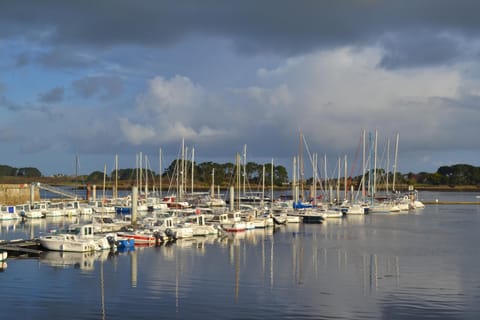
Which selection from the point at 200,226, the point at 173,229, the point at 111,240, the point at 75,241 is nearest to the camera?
the point at 75,241

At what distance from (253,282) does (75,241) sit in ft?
57.6

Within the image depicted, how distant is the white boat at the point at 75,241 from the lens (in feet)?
171

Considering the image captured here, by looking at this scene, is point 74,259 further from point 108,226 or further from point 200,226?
point 200,226

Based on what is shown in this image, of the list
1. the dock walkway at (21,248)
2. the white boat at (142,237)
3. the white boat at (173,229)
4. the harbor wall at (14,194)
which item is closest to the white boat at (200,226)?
the white boat at (173,229)

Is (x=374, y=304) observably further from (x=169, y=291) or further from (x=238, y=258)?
(x=238, y=258)

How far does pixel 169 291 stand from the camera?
38250mm

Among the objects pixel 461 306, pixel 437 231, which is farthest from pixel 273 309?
pixel 437 231

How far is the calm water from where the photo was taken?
109ft

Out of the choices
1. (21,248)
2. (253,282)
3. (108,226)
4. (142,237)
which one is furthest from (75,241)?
(253,282)

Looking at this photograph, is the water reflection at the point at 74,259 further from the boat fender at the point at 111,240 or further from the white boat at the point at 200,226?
the white boat at the point at 200,226

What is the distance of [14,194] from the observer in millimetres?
116125

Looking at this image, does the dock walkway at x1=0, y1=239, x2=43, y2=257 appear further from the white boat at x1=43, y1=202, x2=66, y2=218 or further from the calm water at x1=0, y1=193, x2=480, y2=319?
the white boat at x1=43, y1=202, x2=66, y2=218

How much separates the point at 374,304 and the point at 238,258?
1889 centimetres

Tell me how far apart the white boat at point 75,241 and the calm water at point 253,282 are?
100 cm
